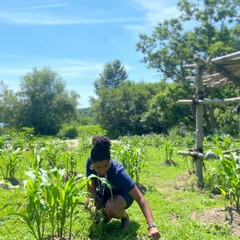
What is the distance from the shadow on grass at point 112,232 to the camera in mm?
3498

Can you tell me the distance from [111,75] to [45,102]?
2974 cm

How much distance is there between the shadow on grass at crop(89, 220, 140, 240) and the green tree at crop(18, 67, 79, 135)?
2793cm

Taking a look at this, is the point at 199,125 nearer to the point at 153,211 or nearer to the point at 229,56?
the point at 229,56

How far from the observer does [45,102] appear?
105 feet

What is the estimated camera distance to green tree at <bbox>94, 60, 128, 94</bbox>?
196 feet

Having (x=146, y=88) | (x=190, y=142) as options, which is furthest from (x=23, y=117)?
(x=190, y=142)

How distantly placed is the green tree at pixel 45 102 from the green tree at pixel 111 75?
2662 cm

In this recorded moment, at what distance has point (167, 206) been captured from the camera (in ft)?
16.3

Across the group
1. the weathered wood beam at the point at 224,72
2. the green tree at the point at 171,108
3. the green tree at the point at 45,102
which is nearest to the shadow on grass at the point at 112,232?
the weathered wood beam at the point at 224,72

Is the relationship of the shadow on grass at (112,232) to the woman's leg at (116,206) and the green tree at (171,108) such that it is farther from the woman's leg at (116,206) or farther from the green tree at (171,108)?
the green tree at (171,108)

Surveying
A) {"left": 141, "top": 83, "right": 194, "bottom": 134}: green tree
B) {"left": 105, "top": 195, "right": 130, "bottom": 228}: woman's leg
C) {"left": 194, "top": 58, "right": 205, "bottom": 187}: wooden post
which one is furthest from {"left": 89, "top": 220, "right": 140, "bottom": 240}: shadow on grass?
{"left": 141, "top": 83, "right": 194, "bottom": 134}: green tree

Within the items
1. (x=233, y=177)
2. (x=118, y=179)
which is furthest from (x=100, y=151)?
(x=233, y=177)

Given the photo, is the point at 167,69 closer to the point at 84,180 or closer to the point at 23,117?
the point at 23,117

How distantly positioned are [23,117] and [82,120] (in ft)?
29.9
